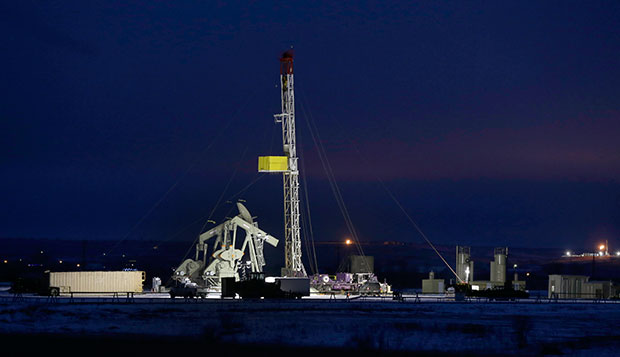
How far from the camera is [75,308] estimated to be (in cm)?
5134

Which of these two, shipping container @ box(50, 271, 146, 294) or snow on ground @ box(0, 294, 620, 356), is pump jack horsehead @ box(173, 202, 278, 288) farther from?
snow on ground @ box(0, 294, 620, 356)

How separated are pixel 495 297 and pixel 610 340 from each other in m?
10.0

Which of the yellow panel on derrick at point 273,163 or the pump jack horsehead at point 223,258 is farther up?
the yellow panel on derrick at point 273,163

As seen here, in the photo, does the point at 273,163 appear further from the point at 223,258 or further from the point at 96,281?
the point at 96,281

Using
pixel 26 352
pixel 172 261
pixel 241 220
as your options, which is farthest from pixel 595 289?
pixel 172 261

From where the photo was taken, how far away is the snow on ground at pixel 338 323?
48.1 m

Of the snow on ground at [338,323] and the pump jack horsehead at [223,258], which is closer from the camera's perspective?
the snow on ground at [338,323]

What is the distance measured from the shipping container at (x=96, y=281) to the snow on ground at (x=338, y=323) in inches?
274

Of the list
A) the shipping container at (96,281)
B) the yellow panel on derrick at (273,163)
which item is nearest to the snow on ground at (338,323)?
the shipping container at (96,281)

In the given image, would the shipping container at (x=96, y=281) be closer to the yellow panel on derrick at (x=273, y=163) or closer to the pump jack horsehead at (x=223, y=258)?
the pump jack horsehead at (x=223, y=258)

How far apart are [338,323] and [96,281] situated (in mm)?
21058

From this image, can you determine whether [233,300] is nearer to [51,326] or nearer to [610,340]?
[51,326]

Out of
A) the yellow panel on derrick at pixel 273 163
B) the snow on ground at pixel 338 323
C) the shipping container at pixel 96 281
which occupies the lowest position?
the snow on ground at pixel 338 323

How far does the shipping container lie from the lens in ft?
201
